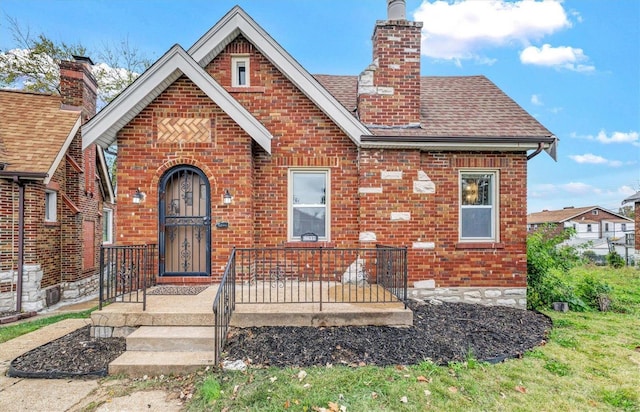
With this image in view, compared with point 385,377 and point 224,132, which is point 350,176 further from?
point 385,377

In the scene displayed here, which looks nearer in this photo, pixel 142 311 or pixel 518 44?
pixel 142 311

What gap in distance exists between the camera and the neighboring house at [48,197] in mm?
7684

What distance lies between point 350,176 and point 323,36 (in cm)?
1645

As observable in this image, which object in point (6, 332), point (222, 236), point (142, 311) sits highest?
point (222, 236)

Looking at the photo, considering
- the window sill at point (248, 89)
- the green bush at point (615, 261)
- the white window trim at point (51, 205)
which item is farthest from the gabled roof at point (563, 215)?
the white window trim at point (51, 205)

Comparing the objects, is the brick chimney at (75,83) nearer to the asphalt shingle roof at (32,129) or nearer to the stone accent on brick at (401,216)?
the asphalt shingle roof at (32,129)

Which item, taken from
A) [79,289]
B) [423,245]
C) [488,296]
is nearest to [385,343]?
[423,245]

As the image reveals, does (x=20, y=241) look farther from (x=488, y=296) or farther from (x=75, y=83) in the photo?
(x=488, y=296)

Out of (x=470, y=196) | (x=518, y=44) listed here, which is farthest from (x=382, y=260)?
(x=518, y=44)

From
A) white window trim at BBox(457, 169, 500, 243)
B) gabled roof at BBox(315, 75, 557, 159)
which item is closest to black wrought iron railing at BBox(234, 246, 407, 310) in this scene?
white window trim at BBox(457, 169, 500, 243)

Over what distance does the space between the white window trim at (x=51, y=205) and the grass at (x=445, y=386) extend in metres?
8.41

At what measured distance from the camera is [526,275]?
6.99 m

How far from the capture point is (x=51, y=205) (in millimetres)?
9016

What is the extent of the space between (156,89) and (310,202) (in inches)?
152
